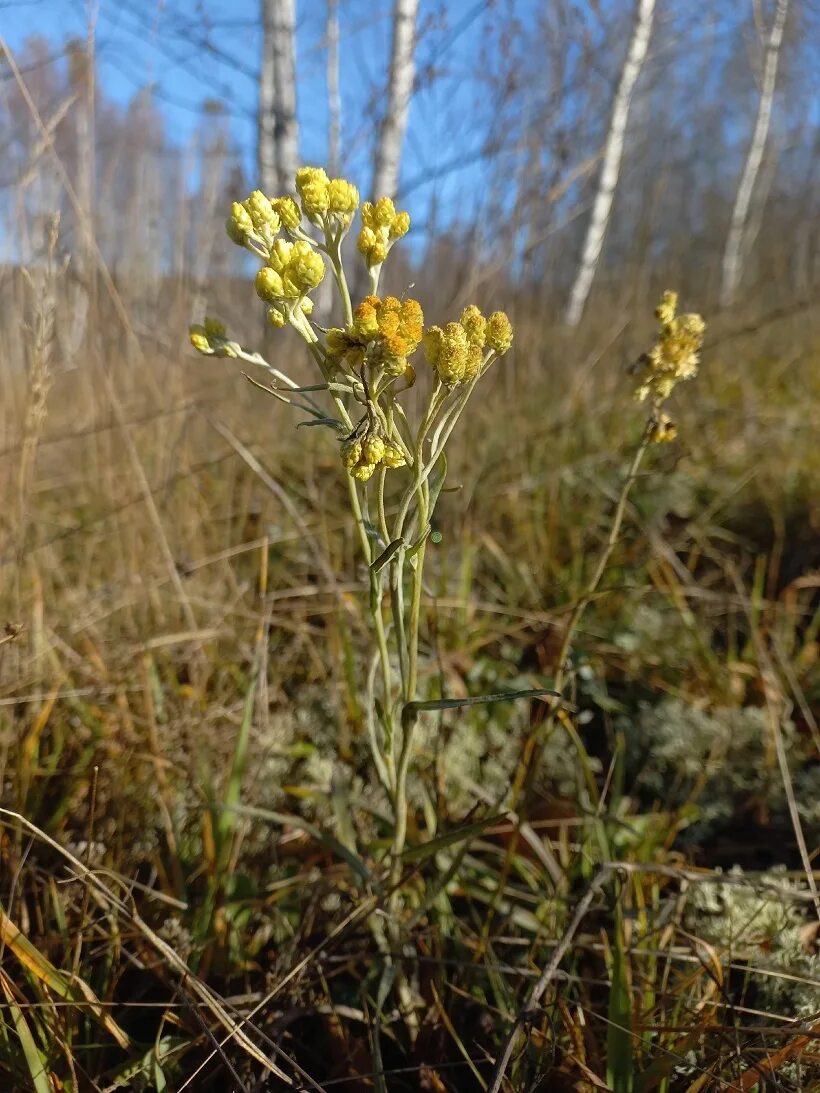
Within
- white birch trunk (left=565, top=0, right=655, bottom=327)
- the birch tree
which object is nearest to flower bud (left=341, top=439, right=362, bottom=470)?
white birch trunk (left=565, top=0, right=655, bottom=327)

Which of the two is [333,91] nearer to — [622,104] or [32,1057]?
[622,104]

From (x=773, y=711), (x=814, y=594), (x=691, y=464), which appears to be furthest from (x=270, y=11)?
(x=773, y=711)

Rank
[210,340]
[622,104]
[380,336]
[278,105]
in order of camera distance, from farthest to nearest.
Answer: [278,105]
[622,104]
[210,340]
[380,336]

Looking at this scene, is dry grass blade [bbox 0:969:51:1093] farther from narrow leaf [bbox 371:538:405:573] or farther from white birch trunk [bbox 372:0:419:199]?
white birch trunk [bbox 372:0:419:199]

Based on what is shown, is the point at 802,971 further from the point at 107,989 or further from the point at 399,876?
the point at 107,989

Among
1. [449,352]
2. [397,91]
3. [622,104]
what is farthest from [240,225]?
[622,104]

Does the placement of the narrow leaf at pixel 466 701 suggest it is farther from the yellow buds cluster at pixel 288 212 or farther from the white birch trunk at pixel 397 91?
the white birch trunk at pixel 397 91
